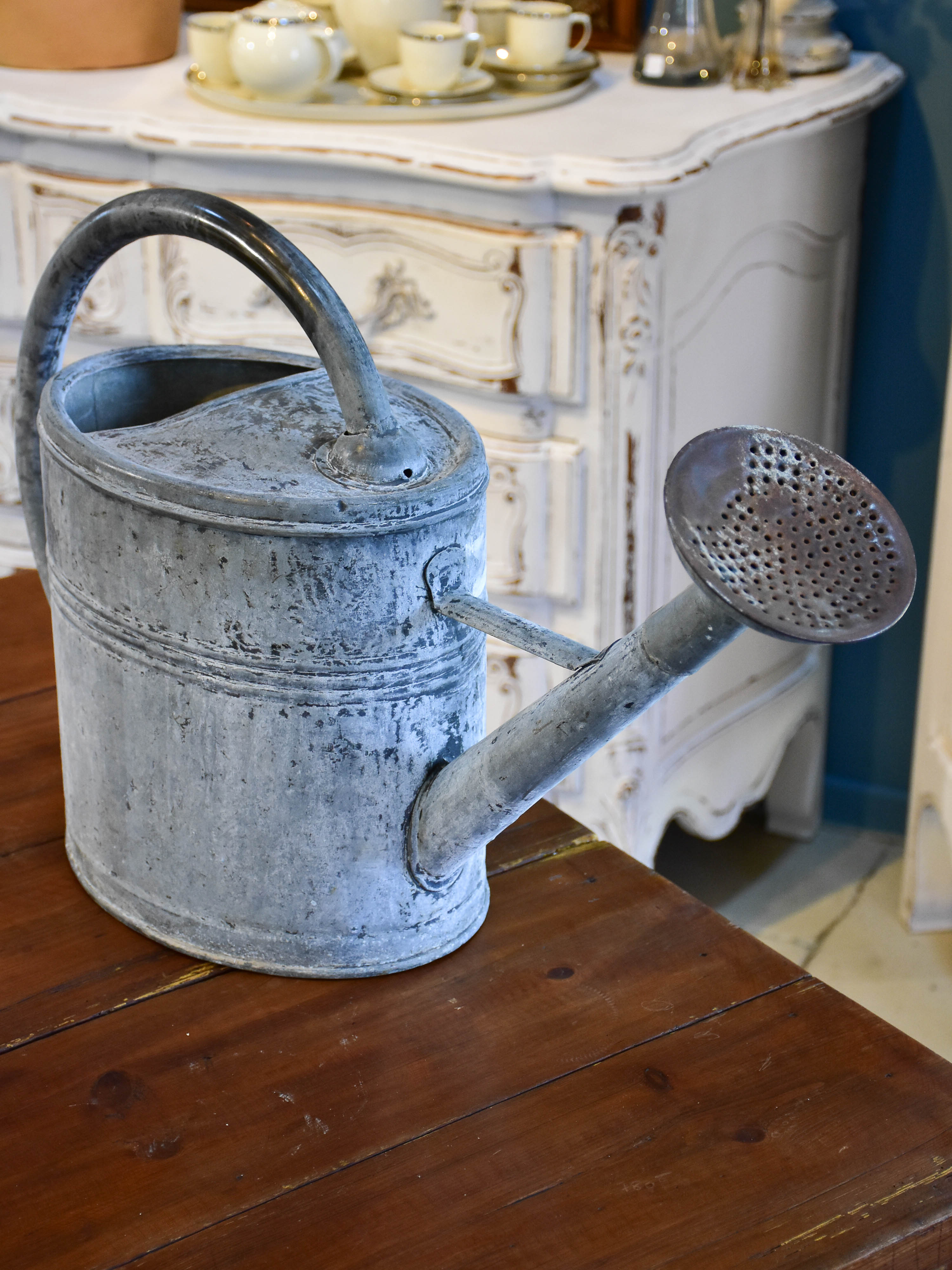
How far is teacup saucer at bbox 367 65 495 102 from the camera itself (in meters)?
1.40

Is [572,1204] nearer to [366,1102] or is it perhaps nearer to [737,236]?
[366,1102]

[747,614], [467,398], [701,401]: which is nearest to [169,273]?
[467,398]

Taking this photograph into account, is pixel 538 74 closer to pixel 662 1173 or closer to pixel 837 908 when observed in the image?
pixel 837 908

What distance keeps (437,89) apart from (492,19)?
0.68 ft

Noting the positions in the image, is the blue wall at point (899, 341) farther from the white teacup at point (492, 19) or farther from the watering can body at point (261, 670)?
the watering can body at point (261, 670)

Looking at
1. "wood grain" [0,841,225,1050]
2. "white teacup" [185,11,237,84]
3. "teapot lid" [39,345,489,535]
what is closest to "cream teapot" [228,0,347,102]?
"white teacup" [185,11,237,84]

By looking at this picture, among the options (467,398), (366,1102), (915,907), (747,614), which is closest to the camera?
(747,614)

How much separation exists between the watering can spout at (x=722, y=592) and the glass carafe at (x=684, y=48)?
110cm

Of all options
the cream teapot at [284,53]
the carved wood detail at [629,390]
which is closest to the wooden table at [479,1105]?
the carved wood detail at [629,390]

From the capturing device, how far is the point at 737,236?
142cm

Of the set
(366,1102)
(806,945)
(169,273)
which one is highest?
(169,273)

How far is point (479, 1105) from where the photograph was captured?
57 centimetres

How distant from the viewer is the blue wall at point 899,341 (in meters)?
1.59

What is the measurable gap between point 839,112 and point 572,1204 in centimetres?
124
